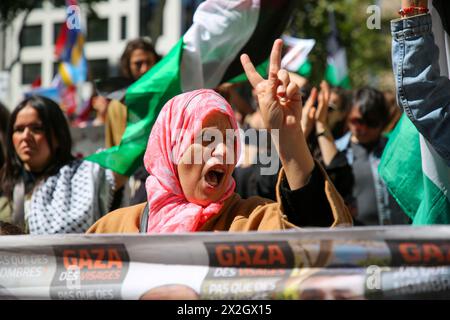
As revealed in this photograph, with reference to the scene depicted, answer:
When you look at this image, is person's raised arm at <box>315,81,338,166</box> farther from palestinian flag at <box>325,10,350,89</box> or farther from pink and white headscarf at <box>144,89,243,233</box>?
palestinian flag at <box>325,10,350,89</box>

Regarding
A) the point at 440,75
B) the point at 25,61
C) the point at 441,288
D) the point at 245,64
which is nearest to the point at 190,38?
the point at 245,64

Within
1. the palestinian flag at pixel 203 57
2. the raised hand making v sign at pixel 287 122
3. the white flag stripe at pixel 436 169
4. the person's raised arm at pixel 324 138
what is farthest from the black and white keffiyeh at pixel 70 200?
the white flag stripe at pixel 436 169

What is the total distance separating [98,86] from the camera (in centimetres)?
523

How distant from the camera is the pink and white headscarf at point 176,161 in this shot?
3062 mm

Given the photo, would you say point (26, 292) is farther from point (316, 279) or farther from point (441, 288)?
point (441, 288)

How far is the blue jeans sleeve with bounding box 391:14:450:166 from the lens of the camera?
2.93 metres

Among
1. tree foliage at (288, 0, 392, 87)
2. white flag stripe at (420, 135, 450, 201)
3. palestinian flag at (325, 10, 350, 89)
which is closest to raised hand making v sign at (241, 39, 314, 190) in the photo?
white flag stripe at (420, 135, 450, 201)

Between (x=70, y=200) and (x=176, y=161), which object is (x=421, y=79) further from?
(x=70, y=200)

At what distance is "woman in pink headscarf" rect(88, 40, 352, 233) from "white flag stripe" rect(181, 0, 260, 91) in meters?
1.50

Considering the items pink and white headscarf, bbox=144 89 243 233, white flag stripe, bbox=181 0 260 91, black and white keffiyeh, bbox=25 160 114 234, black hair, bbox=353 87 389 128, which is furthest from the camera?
black hair, bbox=353 87 389 128

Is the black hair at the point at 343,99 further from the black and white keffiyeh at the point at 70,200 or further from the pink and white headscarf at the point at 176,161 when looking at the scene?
the pink and white headscarf at the point at 176,161

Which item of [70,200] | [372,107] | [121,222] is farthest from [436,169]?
[372,107]

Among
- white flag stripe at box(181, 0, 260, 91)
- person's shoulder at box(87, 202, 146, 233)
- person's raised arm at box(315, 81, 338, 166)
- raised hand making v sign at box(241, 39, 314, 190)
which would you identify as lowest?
person's shoulder at box(87, 202, 146, 233)

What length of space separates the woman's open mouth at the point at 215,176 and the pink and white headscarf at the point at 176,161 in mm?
55
